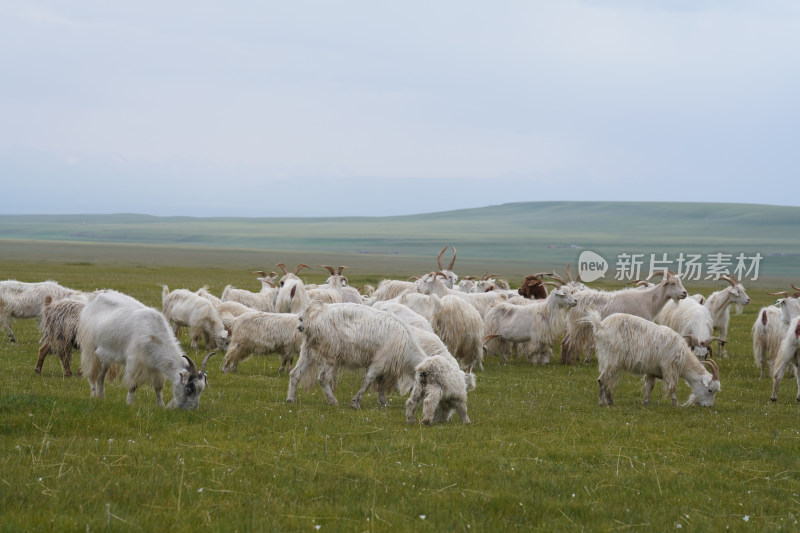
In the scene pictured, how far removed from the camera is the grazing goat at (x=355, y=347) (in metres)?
11.3

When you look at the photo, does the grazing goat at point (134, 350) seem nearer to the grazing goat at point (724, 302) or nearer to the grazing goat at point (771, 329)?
the grazing goat at point (771, 329)

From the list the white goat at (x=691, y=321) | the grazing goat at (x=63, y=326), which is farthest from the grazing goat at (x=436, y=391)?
the white goat at (x=691, y=321)

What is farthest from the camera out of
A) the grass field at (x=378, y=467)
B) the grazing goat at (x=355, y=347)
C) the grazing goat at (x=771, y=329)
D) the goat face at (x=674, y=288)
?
the goat face at (x=674, y=288)

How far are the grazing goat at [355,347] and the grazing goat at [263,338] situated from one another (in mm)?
3264

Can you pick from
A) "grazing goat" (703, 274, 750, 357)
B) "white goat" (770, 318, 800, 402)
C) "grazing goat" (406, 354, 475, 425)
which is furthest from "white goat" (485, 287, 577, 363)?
"grazing goat" (406, 354, 475, 425)

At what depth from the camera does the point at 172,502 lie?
20.7 ft

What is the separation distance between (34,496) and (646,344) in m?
9.23

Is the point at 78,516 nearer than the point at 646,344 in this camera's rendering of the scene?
Yes

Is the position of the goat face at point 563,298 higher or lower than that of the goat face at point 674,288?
lower

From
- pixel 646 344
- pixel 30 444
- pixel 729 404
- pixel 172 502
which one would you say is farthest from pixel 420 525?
pixel 729 404

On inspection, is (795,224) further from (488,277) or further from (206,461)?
(206,461)

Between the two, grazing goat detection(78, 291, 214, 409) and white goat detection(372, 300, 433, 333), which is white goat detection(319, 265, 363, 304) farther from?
grazing goat detection(78, 291, 214, 409)

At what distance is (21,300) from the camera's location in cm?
1759

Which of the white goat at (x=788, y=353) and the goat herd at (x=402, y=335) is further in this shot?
the white goat at (x=788, y=353)
